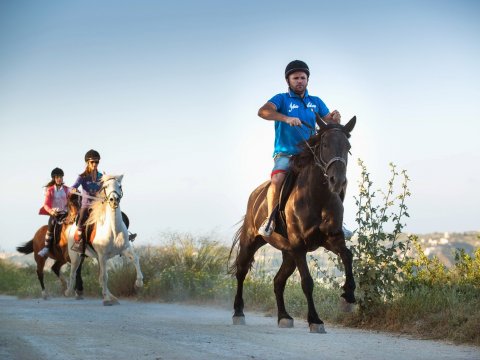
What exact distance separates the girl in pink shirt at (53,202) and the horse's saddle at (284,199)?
12.1 m

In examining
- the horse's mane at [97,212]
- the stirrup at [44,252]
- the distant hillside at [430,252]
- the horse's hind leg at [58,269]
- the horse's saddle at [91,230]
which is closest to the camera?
the distant hillside at [430,252]

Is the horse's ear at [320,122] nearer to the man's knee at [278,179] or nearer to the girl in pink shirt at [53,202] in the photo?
the man's knee at [278,179]

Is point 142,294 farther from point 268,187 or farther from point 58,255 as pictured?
point 268,187

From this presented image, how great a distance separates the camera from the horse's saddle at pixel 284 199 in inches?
A: 426

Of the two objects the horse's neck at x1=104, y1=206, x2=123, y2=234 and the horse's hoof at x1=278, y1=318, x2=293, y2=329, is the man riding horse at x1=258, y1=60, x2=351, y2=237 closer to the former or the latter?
the horse's hoof at x1=278, y1=318, x2=293, y2=329

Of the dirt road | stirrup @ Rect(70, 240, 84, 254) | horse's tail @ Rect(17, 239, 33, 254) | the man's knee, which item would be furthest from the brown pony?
the man's knee

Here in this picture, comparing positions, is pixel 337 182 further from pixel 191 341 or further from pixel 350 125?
pixel 191 341

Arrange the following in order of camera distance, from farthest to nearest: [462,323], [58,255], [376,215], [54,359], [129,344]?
[58,255]
[376,215]
[462,323]
[129,344]
[54,359]

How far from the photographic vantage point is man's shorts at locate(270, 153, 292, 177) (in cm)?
1102

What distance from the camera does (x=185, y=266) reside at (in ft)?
66.0

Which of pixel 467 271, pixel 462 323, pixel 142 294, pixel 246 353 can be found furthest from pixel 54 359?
pixel 142 294

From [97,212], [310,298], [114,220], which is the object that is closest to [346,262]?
[310,298]

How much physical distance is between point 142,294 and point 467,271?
9.40m

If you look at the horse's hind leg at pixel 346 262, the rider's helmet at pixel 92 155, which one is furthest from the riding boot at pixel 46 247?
the horse's hind leg at pixel 346 262
